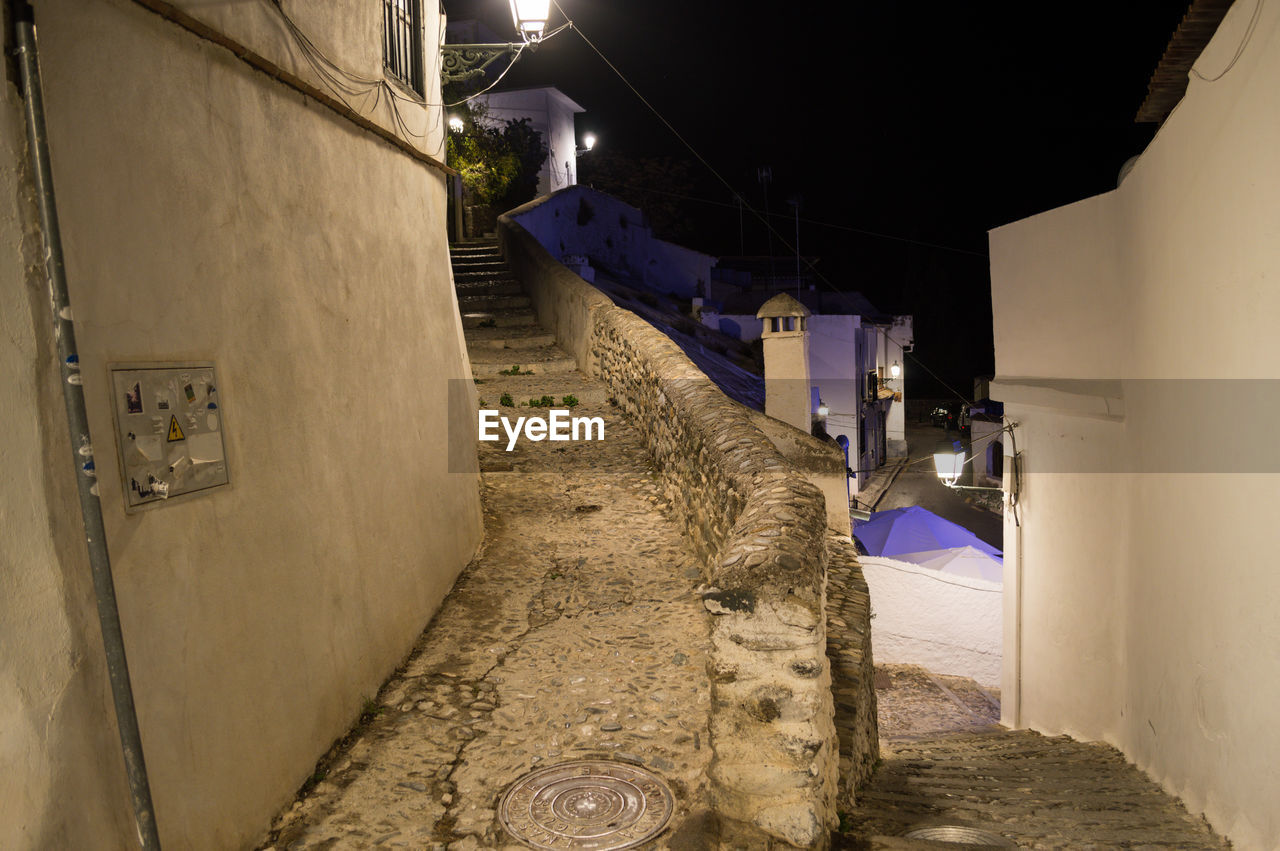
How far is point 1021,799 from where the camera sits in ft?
16.8

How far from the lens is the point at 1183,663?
5.36m

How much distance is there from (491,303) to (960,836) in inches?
466

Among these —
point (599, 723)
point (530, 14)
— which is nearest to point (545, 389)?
point (530, 14)

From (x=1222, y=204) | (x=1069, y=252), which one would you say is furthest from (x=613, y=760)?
(x=1069, y=252)

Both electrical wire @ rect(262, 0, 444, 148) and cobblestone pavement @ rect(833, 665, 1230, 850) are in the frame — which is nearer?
cobblestone pavement @ rect(833, 665, 1230, 850)

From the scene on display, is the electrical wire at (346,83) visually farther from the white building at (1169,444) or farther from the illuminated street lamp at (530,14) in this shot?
the white building at (1169,444)

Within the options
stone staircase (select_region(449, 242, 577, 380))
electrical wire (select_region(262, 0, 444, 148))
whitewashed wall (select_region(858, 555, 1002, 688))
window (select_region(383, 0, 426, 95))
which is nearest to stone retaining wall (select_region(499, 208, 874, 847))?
electrical wire (select_region(262, 0, 444, 148))

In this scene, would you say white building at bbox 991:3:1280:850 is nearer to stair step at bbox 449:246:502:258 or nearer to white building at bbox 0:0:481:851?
white building at bbox 0:0:481:851

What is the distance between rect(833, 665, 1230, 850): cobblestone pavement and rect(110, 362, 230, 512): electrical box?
3.22 meters

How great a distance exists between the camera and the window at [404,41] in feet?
20.8

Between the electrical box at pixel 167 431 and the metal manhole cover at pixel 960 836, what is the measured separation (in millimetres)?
3586

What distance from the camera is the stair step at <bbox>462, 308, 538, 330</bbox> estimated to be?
13.6 metres

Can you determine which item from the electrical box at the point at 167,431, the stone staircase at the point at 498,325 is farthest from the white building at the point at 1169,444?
the stone staircase at the point at 498,325

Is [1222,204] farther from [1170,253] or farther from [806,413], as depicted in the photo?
[806,413]
